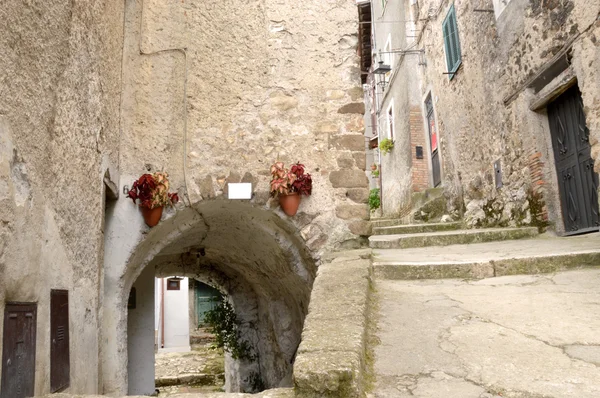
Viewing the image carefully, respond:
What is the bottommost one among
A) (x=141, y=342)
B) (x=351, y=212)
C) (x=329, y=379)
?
(x=141, y=342)

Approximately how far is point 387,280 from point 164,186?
6.44 feet

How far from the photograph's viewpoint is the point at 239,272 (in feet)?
23.5

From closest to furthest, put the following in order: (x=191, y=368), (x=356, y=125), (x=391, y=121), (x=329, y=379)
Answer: (x=329, y=379) < (x=356, y=125) < (x=191, y=368) < (x=391, y=121)

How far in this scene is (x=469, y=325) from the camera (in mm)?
2434

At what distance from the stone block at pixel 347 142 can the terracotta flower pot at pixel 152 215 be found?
1.65 metres

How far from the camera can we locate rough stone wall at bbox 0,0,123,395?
208cm

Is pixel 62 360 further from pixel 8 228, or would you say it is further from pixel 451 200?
pixel 451 200

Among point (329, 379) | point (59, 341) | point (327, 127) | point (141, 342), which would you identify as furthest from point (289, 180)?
point (141, 342)

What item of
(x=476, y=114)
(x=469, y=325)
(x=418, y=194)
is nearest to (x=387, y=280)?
(x=469, y=325)

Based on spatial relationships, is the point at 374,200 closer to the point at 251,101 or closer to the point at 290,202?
the point at 251,101

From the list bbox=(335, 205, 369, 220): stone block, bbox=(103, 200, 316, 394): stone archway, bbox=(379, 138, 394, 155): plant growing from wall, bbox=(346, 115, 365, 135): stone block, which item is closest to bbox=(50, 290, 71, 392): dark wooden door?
bbox=(103, 200, 316, 394): stone archway

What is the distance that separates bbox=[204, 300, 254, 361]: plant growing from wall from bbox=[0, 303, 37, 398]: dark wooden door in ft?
17.6

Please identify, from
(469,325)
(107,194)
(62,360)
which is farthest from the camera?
(107,194)

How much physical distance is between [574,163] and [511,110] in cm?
131
